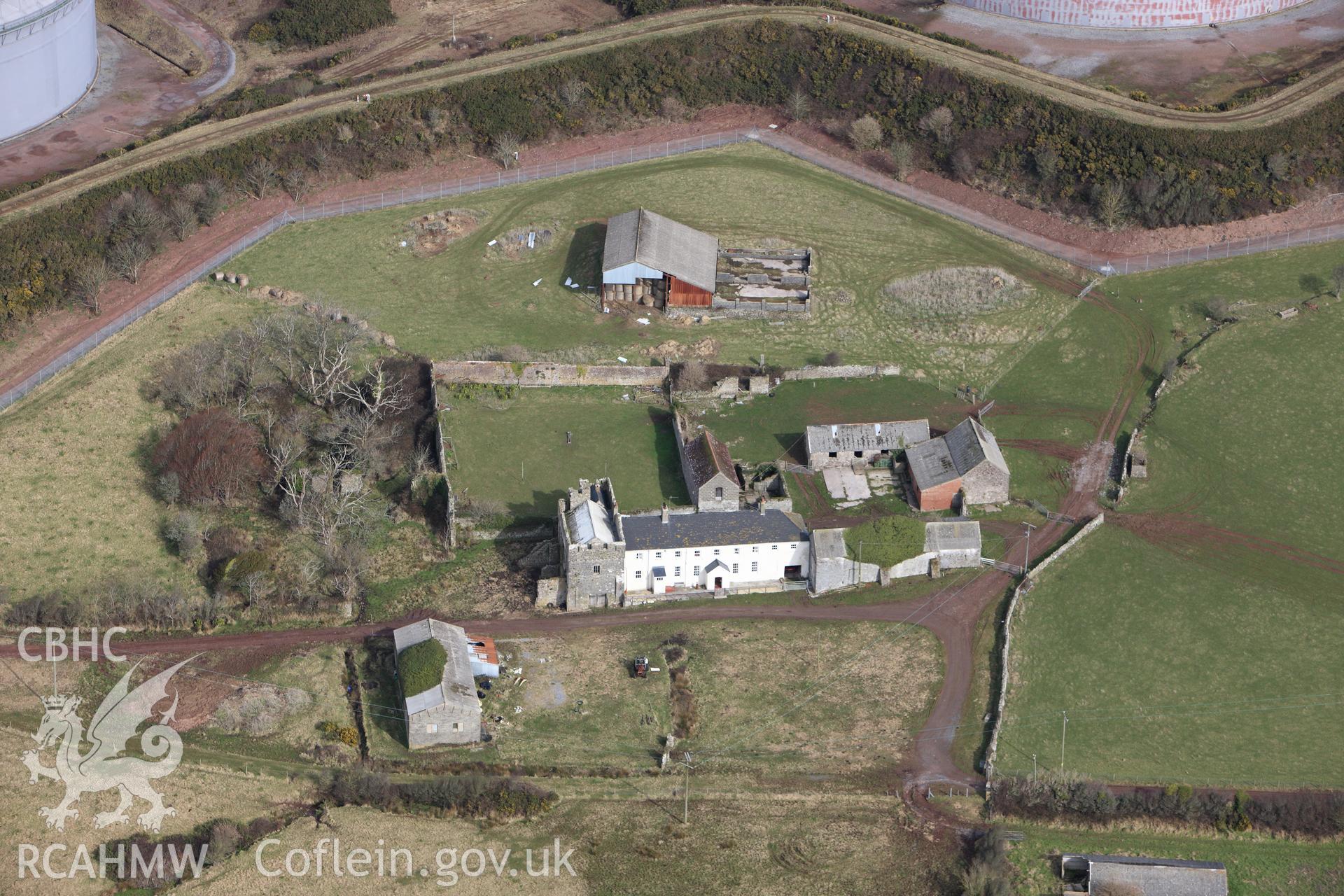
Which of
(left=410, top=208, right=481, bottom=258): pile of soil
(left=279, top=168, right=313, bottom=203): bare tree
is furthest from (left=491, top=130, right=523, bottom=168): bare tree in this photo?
(left=279, top=168, right=313, bottom=203): bare tree

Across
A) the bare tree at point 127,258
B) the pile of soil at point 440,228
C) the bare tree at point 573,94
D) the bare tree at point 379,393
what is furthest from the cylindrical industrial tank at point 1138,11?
the bare tree at point 127,258

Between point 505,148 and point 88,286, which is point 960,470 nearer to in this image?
point 505,148

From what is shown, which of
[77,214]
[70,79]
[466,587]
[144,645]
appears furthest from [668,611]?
[70,79]

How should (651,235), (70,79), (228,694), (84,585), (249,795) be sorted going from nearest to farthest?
(249,795) < (228,694) < (84,585) < (651,235) < (70,79)

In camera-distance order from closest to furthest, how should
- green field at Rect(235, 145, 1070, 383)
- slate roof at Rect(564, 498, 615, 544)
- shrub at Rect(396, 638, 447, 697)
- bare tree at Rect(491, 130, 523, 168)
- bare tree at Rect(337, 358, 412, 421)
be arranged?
1. shrub at Rect(396, 638, 447, 697)
2. slate roof at Rect(564, 498, 615, 544)
3. bare tree at Rect(337, 358, 412, 421)
4. green field at Rect(235, 145, 1070, 383)
5. bare tree at Rect(491, 130, 523, 168)

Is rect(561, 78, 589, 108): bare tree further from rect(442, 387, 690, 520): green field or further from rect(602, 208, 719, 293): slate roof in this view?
rect(442, 387, 690, 520): green field

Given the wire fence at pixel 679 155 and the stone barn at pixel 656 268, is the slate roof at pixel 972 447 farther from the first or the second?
the wire fence at pixel 679 155

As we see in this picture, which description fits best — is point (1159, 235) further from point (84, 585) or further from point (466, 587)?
point (84, 585)
